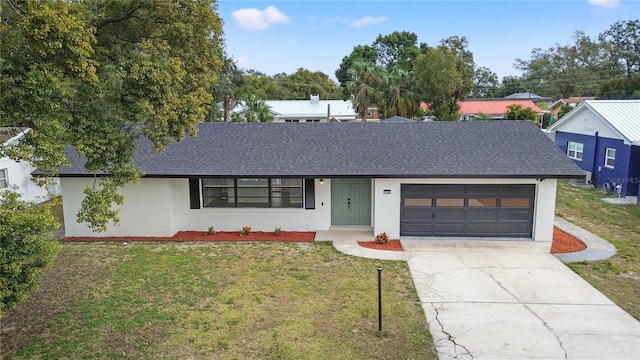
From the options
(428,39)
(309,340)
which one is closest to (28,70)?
(309,340)

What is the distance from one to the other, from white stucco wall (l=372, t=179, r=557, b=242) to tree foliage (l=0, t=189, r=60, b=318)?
381 inches

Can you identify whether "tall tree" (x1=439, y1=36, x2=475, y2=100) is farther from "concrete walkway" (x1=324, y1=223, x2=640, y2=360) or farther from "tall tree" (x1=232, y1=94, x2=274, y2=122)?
"concrete walkway" (x1=324, y1=223, x2=640, y2=360)

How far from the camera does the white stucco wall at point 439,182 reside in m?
13.7

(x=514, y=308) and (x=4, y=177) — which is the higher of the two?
(x=4, y=177)

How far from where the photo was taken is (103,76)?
9008 mm

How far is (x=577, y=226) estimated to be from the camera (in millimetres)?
16125

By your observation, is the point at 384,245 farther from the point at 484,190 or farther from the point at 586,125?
the point at 586,125

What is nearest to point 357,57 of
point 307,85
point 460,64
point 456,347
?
point 307,85

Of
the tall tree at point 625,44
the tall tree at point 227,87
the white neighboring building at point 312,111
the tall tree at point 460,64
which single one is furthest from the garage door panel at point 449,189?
the tall tree at point 625,44

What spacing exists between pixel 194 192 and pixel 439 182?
8268 millimetres

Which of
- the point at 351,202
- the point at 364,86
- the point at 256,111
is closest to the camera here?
the point at 351,202

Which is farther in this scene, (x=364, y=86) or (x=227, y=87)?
(x=364, y=86)

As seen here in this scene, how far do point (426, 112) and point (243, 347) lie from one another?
32863 millimetres

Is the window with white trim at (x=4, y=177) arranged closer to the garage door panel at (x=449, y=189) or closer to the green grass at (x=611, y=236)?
the garage door panel at (x=449, y=189)
